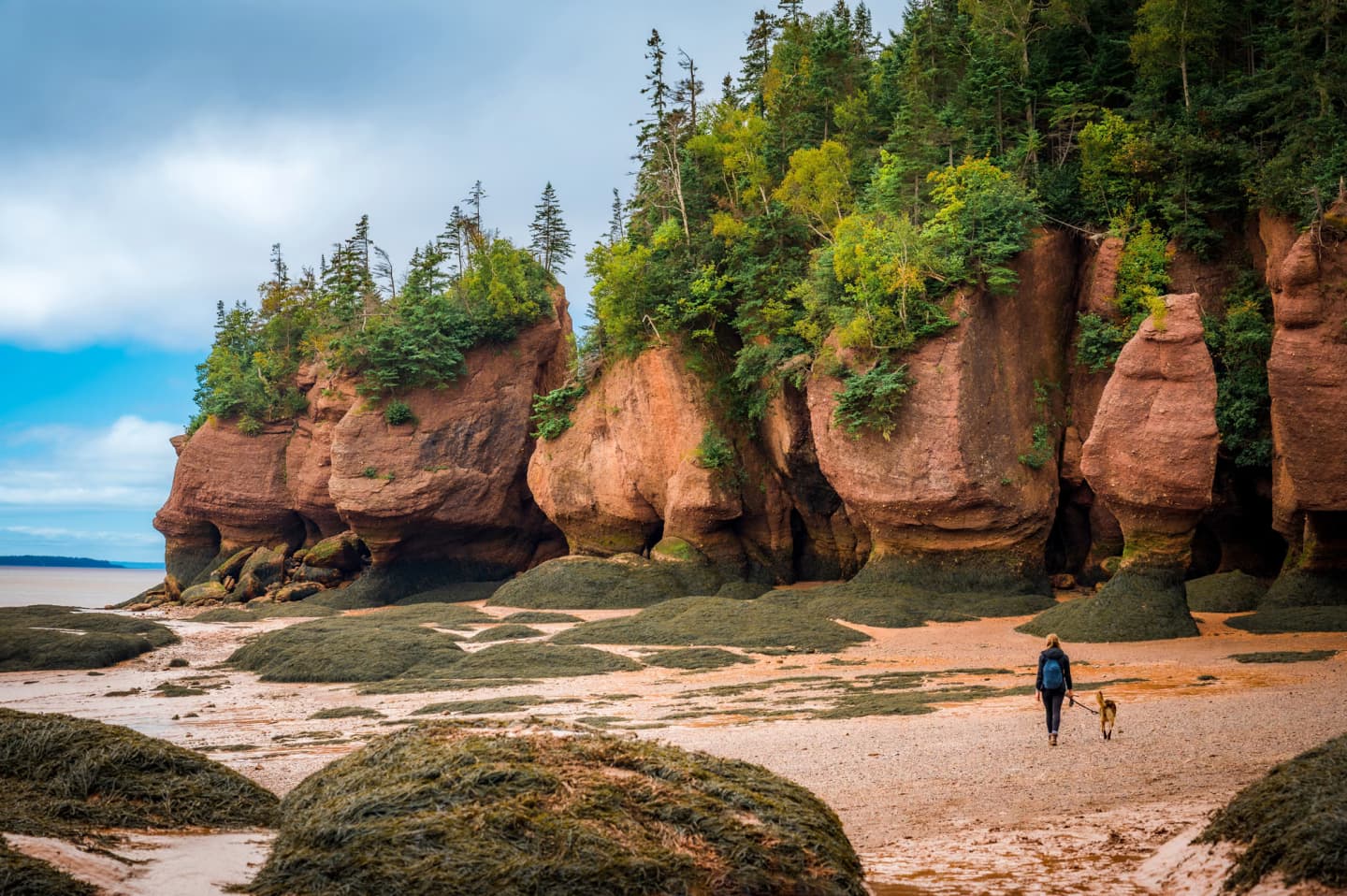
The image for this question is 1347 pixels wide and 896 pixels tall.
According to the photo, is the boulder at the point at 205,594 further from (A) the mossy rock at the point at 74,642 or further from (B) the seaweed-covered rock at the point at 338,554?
(A) the mossy rock at the point at 74,642

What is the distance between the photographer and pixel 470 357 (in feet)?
153

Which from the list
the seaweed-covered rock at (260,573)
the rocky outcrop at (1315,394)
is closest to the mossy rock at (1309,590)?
the rocky outcrop at (1315,394)

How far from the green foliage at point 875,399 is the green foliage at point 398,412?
21.8m

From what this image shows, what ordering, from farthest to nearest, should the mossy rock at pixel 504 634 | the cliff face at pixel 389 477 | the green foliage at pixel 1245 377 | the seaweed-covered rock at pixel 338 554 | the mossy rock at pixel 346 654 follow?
the seaweed-covered rock at pixel 338 554 < the cliff face at pixel 389 477 < the green foliage at pixel 1245 377 < the mossy rock at pixel 504 634 < the mossy rock at pixel 346 654

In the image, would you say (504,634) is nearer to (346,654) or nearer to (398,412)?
(346,654)

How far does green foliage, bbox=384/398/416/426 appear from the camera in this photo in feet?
145

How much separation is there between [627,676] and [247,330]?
165ft

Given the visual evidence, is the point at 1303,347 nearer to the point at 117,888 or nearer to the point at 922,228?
the point at 922,228

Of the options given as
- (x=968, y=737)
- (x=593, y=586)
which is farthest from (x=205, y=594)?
(x=968, y=737)

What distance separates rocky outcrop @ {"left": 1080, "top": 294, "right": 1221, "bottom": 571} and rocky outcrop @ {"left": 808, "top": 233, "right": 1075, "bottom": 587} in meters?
6.23

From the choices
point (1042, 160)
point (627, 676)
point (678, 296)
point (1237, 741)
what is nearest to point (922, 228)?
point (1042, 160)

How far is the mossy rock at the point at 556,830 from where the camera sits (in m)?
6.33

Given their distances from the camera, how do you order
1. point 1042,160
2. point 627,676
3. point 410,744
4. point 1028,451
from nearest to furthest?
point 410,744 < point 627,676 < point 1028,451 < point 1042,160

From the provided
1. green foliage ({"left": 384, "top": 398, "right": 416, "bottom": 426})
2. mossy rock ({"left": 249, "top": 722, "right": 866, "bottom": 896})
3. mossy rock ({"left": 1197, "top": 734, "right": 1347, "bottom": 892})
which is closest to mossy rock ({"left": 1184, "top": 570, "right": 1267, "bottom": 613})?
mossy rock ({"left": 1197, "top": 734, "right": 1347, "bottom": 892})
